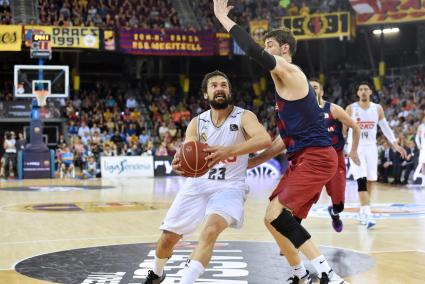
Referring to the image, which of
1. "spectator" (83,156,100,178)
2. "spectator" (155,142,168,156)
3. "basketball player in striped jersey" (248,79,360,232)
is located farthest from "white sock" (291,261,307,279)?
"spectator" (155,142,168,156)

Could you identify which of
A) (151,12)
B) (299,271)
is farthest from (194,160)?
(151,12)

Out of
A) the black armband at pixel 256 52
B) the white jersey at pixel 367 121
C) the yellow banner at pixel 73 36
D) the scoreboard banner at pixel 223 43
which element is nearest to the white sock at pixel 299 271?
the black armband at pixel 256 52

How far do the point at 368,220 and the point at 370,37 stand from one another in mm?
24566

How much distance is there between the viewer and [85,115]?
97.0 ft

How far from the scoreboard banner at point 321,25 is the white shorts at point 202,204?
25055 millimetres

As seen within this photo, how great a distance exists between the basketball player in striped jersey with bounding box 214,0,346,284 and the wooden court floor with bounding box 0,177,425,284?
0.89 m

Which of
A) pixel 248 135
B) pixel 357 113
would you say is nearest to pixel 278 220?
pixel 248 135

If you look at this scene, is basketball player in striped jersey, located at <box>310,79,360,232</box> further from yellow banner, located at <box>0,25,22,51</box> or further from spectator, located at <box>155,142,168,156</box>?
yellow banner, located at <box>0,25,22,51</box>

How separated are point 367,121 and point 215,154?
5899mm

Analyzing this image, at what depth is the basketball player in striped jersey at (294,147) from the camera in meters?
5.53

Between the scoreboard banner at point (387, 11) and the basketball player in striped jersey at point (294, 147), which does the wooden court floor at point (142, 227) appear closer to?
the basketball player in striped jersey at point (294, 147)

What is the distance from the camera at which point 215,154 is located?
5359 millimetres

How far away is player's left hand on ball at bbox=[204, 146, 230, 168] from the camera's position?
536 centimetres

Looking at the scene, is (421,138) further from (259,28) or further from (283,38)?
(283,38)
